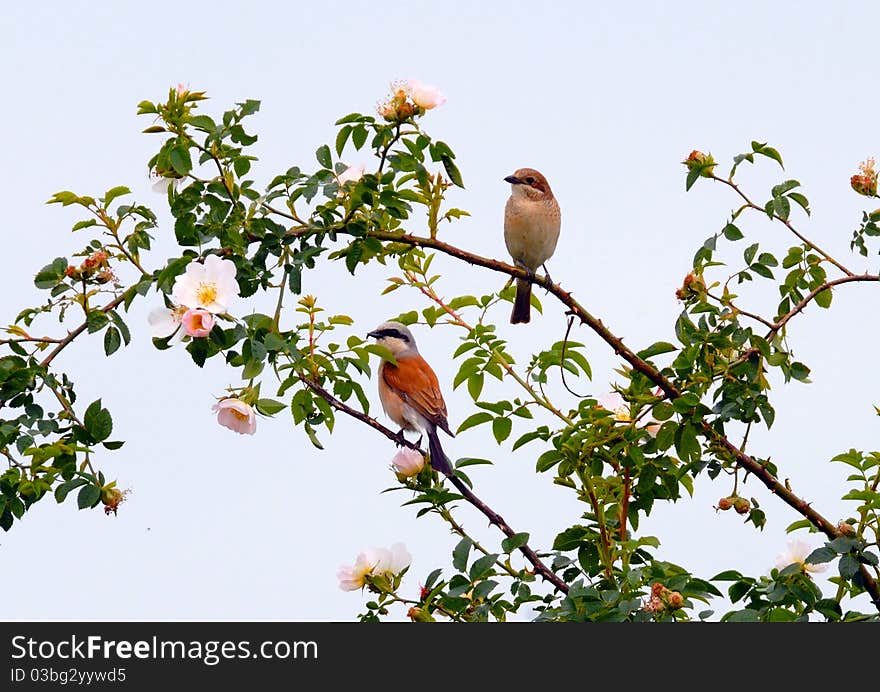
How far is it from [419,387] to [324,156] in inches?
97.6

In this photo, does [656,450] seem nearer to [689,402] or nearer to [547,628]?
[689,402]

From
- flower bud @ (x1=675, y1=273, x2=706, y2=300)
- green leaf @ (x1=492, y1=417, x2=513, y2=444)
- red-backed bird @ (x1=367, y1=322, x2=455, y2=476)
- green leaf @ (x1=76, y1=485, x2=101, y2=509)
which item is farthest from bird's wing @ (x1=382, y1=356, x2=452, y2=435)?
green leaf @ (x1=76, y1=485, x2=101, y2=509)

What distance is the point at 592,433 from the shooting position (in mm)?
4156

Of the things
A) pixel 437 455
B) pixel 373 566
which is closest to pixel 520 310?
pixel 437 455

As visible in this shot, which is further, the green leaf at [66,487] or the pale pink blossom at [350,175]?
the pale pink blossom at [350,175]

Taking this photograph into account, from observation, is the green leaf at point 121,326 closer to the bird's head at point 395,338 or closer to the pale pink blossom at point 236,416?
the pale pink blossom at point 236,416

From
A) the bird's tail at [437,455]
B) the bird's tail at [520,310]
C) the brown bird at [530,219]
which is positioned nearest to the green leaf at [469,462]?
the bird's tail at [437,455]

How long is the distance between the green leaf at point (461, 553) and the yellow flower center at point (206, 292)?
3.78 feet

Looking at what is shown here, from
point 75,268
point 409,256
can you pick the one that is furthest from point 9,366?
point 409,256

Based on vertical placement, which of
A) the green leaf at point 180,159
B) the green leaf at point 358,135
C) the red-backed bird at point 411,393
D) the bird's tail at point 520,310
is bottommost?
the green leaf at point 180,159

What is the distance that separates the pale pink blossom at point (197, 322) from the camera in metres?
3.53

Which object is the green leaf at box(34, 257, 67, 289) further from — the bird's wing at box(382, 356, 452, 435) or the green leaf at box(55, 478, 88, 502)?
the bird's wing at box(382, 356, 452, 435)

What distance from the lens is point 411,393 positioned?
6320 millimetres

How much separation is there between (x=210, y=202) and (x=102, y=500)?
102 cm
